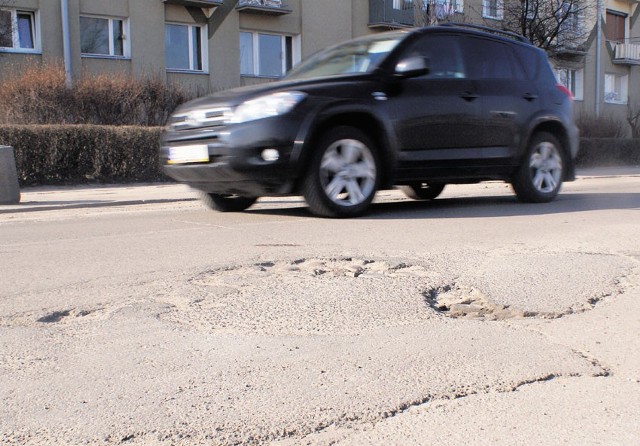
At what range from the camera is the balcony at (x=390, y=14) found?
87.9 ft

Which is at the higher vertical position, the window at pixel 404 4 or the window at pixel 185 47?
the window at pixel 404 4

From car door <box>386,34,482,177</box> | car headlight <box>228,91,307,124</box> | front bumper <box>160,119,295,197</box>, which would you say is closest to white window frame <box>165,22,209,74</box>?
car door <box>386,34,482,177</box>

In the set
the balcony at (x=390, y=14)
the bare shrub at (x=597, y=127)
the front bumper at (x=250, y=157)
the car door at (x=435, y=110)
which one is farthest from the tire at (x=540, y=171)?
the balcony at (x=390, y=14)

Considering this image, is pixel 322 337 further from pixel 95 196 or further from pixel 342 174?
pixel 95 196

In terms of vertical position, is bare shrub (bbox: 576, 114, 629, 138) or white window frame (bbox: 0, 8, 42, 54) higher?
white window frame (bbox: 0, 8, 42, 54)

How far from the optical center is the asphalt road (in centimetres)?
274

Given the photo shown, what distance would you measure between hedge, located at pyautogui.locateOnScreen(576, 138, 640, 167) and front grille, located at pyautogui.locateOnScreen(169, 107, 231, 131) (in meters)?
18.0

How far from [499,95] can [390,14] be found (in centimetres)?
1915

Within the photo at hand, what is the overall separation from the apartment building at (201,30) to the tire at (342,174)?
39.0ft

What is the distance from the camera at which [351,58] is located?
8164mm

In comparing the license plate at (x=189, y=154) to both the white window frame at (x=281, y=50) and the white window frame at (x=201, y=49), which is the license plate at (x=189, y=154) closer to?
the white window frame at (x=201, y=49)

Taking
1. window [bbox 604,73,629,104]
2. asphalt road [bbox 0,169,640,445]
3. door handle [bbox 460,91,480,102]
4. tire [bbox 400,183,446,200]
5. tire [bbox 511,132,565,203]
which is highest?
window [bbox 604,73,629,104]

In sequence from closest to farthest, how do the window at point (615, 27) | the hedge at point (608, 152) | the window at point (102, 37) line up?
1. the window at point (102, 37)
2. the hedge at point (608, 152)
3. the window at point (615, 27)

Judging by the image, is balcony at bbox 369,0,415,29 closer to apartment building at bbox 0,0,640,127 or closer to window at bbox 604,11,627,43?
apartment building at bbox 0,0,640,127
